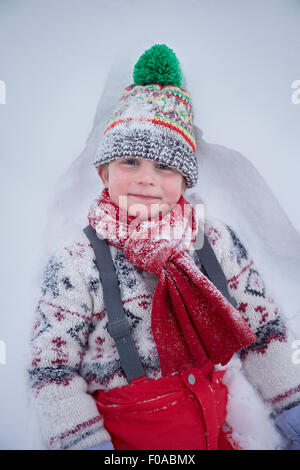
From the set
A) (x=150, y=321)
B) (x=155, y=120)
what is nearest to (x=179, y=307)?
(x=150, y=321)

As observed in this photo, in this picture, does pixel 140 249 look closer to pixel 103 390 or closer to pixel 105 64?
pixel 103 390

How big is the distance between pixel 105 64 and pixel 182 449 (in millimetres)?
994

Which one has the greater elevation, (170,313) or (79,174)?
(79,174)

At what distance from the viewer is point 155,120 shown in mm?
753

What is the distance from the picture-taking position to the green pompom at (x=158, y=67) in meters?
0.80

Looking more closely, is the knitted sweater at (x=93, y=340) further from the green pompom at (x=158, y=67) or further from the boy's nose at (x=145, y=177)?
the green pompom at (x=158, y=67)

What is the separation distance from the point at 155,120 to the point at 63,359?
0.58 meters

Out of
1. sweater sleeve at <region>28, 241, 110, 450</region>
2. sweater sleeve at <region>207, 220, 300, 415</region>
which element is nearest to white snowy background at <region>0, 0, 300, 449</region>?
sweater sleeve at <region>207, 220, 300, 415</region>

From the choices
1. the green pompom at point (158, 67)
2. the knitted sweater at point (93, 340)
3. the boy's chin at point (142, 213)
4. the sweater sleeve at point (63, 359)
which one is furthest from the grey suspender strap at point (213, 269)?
the green pompom at point (158, 67)

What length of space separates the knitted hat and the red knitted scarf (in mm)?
168

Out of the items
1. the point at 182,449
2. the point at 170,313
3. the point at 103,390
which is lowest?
the point at 182,449

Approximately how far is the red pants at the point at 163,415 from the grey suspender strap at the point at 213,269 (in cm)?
21
